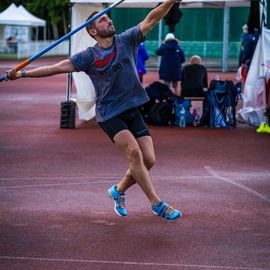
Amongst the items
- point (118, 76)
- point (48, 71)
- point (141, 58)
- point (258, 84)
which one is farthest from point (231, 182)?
point (141, 58)

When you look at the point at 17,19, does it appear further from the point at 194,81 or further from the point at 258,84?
the point at 258,84

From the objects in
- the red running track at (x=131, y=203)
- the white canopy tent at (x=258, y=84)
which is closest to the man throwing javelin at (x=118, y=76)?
the red running track at (x=131, y=203)

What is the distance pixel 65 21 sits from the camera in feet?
219

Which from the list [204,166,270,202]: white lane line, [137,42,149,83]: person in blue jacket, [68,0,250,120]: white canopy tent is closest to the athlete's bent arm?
[204,166,270,202]: white lane line

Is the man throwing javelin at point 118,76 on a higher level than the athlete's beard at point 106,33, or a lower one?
lower

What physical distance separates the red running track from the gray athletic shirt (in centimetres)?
111

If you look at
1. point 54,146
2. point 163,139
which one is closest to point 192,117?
point 163,139

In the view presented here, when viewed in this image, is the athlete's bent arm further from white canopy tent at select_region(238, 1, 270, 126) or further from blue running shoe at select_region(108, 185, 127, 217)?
white canopy tent at select_region(238, 1, 270, 126)

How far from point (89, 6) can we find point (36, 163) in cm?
580

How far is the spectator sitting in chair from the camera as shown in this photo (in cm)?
1767

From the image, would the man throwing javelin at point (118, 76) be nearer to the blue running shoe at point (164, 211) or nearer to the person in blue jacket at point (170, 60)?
the blue running shoe at point (164, 211)

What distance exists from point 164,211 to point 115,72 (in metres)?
1.36

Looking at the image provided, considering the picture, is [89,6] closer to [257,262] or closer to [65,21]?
[257,262]

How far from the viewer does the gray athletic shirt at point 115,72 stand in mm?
7859
